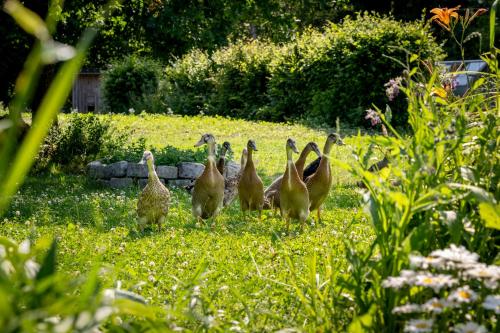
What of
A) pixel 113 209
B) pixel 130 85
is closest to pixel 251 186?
pixel 113 209

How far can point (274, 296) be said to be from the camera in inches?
188

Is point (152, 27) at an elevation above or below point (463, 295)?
above

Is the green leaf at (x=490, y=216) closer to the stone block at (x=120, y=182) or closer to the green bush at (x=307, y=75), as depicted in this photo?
the stone block at (x=120, y=182)

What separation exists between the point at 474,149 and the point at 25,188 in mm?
8897

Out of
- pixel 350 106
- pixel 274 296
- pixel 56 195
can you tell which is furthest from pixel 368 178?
pixel 350 106

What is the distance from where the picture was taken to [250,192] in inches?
336


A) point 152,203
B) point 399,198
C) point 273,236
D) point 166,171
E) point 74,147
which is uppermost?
point 74,147

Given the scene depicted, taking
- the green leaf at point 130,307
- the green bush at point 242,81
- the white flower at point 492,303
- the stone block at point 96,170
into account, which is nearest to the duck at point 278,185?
the stone block at point 96,170

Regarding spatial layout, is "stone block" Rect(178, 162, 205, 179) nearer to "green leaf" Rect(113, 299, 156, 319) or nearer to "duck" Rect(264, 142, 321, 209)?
"duck" Rect(264, 142, 321, 209)

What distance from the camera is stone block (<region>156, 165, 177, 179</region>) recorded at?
1148cm

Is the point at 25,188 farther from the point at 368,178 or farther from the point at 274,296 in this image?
the point at 368,178

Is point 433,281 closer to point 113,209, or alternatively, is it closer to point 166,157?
point 113,209

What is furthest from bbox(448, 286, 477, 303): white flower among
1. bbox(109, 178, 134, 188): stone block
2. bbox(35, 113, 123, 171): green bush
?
bbox(35, 113, 123, 171): green bush

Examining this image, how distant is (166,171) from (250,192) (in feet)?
10.7
